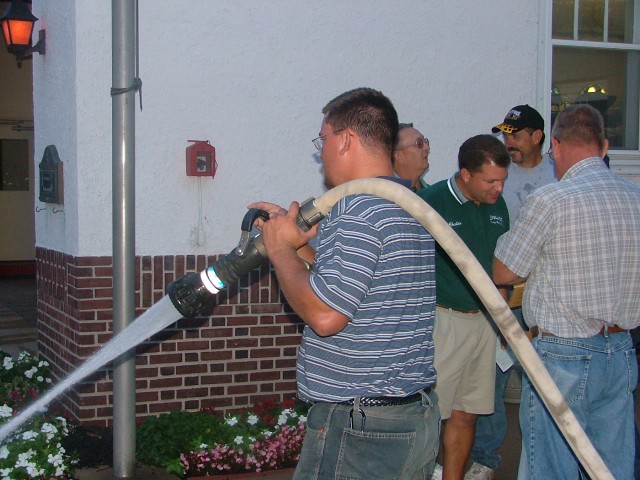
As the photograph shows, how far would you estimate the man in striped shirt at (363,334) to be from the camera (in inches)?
120

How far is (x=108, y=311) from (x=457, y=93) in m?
3.07

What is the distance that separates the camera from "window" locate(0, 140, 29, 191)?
16.5 meters

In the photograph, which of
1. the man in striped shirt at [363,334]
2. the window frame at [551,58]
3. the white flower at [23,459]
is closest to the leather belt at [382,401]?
the man in striped shirt at [363,334]

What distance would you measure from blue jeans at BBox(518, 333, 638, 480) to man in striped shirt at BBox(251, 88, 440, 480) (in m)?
1.07

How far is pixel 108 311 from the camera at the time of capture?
623 cm

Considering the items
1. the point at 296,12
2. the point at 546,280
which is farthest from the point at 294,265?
the point at 296,12

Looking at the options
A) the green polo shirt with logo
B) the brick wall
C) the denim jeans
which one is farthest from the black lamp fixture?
the denim jeans

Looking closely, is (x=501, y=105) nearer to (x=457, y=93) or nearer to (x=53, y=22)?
(x=457, y=93)

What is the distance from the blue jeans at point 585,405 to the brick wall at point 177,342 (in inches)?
106

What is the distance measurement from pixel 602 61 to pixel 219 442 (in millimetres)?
4814

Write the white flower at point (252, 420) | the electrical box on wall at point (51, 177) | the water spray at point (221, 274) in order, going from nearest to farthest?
1. the water spray at point (221, 274)
2. the white flower at point (252, 420)
3. the electrical box on wall at point (51, 177)

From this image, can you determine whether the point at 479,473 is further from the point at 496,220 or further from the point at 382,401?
the point at 382,401

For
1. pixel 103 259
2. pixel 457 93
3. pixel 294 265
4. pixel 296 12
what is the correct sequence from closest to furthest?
pixel 294 265
pixel 103 259
pixel 296 12
pixel 457 93

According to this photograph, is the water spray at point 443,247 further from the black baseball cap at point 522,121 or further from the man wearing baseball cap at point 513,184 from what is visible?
the black baseball cap at point 522,121
